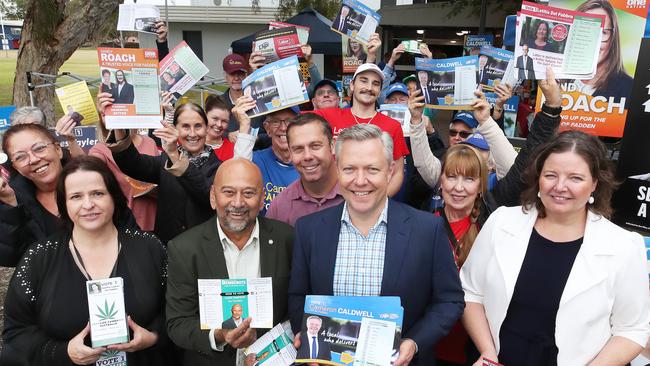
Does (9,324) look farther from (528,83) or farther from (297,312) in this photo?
(528,83)

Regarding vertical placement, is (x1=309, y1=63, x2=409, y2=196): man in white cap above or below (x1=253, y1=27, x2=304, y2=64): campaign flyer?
below

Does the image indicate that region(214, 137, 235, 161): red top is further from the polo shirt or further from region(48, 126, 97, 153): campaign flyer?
region(48, 126, 97, 153): campaign flyer

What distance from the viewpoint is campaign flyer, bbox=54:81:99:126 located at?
340 cm

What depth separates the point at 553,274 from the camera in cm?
224

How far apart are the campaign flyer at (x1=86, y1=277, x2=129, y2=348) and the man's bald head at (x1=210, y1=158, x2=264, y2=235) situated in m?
0.60

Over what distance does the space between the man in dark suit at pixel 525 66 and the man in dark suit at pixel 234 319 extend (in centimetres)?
247

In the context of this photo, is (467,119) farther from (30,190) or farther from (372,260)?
(30,190)

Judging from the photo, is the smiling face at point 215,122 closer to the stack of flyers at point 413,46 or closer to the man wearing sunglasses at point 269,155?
the man wearing sunglasses at point 269,155

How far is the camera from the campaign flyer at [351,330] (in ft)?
6.65

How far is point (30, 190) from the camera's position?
3.03m

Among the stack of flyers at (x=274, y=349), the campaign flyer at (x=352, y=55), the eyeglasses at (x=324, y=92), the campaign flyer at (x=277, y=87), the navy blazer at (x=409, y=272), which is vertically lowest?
the stack of flyers at (x=274, y=349)

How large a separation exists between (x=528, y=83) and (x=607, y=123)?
182 inches

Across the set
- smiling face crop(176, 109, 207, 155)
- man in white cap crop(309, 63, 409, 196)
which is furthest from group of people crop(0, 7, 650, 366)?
man in white cap crop(309, 63, 409, 196)

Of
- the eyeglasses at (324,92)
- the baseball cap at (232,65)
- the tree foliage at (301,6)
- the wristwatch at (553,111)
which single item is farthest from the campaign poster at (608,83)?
the tree foliage at (301,6)
